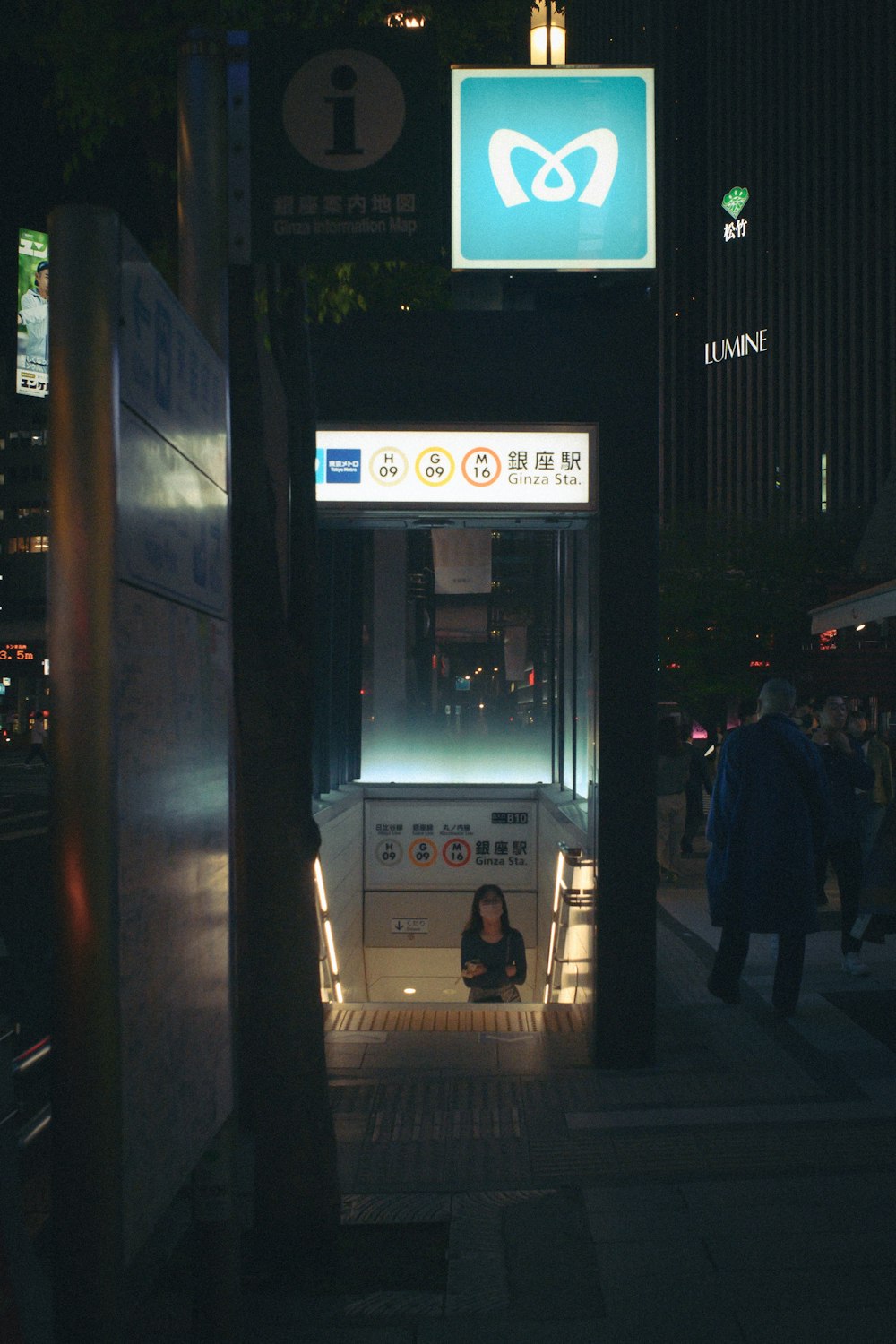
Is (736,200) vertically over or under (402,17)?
over

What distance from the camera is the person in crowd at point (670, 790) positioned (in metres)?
12.3

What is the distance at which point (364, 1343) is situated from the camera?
315 centimetres

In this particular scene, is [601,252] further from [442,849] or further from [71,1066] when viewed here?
[442,849]

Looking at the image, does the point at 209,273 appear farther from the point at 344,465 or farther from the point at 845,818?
the point at 845,818

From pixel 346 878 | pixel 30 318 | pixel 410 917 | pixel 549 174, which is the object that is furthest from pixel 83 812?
pixel 30 318

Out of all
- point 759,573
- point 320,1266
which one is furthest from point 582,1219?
point 759,573

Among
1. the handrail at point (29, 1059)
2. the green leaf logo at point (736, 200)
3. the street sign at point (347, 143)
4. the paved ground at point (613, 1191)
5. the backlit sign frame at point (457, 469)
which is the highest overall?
the green leaf logo at point (736, 200)

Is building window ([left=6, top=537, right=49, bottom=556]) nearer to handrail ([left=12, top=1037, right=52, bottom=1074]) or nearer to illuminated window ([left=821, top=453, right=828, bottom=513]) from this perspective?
illuminated window ([left=821, top=453, right=828, bottom=513])

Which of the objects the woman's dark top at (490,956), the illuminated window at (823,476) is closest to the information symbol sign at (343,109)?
the woman's dark top at (490,956)

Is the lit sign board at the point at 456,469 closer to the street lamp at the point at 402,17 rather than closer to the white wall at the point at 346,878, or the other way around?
the street lamp at the point at 402,17

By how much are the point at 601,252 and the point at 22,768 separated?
1474 inches

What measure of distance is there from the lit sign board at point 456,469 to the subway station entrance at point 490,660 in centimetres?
1

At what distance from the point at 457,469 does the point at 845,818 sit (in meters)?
3.69

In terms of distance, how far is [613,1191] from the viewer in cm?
416
